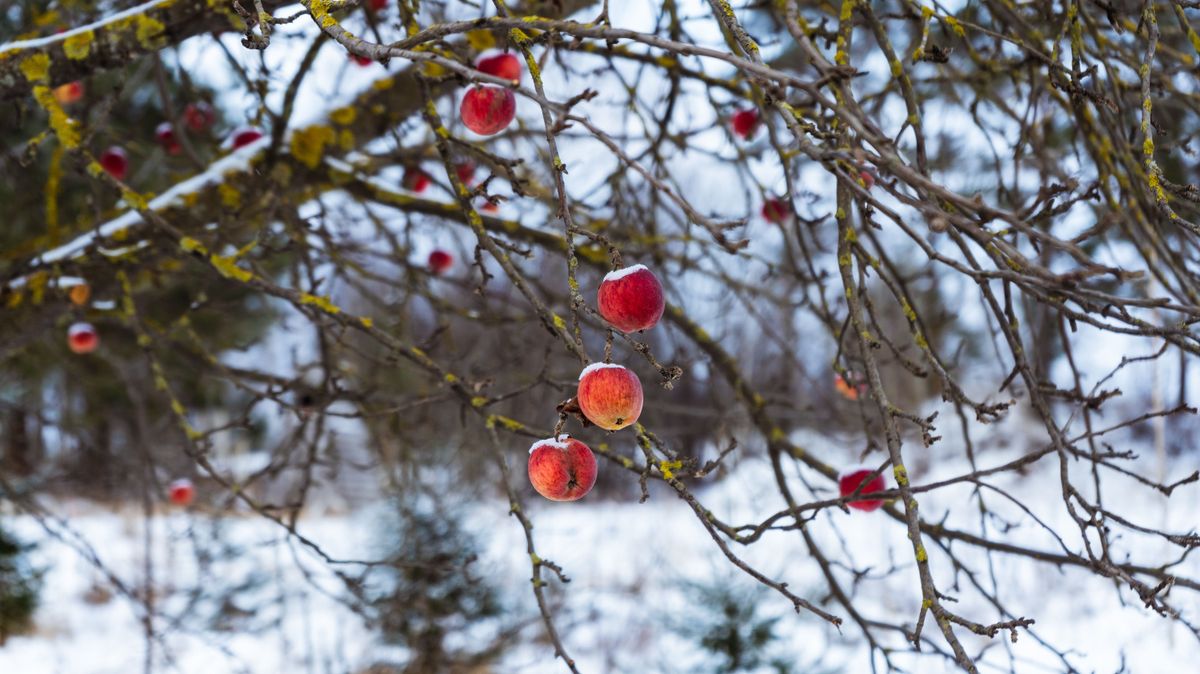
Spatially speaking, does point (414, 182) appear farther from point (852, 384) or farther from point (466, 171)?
point (852, 384)

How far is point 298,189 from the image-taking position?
2.87m

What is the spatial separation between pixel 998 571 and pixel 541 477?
703 cm

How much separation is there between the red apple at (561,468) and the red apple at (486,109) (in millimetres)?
641

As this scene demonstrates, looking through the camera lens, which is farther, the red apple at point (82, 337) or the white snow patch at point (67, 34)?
the red apple at point (82, 337)

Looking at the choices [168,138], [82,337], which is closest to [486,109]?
[168,138]

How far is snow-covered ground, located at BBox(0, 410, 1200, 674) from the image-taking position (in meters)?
5.11

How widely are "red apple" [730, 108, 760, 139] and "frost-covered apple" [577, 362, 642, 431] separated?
155 centimetres

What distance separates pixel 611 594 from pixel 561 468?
570cm

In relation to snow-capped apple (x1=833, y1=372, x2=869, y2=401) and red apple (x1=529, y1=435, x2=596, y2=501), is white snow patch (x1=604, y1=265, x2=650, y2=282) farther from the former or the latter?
snow-capped apple (x1=833, y1=372, x2=869, y2=401)

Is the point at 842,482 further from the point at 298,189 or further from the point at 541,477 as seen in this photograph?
the point at 298,189

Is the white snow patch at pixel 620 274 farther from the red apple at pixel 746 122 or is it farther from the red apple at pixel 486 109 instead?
the red apple at pixel 746 122

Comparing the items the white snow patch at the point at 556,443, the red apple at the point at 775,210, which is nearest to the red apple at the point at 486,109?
the white snow patch at the point at 556,443

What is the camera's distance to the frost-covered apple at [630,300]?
1.21m

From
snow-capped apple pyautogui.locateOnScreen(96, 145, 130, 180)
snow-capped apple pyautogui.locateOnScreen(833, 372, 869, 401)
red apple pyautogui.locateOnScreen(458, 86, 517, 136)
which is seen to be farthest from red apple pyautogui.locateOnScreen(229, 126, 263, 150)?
snow-capped apple pyautogui.locateOnScreen(833, 372, 869, 401)
